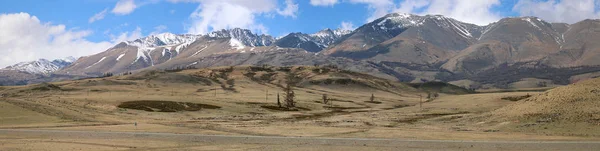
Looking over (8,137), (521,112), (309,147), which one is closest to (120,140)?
(8,137)

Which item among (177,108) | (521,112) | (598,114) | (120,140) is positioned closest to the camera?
(120,140)

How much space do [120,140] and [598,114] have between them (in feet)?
185

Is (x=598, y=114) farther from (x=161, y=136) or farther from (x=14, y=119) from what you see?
(x=14, y=119)

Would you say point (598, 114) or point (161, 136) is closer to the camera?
point (161, 136)

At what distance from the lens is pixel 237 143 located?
51375 mm

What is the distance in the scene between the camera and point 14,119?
7612 centimetres

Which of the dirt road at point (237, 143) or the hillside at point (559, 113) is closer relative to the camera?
the dirt road at point (237, 143)

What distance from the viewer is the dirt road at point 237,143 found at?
47.1 meters

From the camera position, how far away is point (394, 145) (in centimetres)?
4969

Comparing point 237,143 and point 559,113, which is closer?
point 237,143

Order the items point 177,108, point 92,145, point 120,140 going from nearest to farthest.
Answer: point 92,145
point 120,140
point 177,108

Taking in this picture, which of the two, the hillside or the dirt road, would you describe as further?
the hillside

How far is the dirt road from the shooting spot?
155 ft

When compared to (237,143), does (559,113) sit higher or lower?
higher
